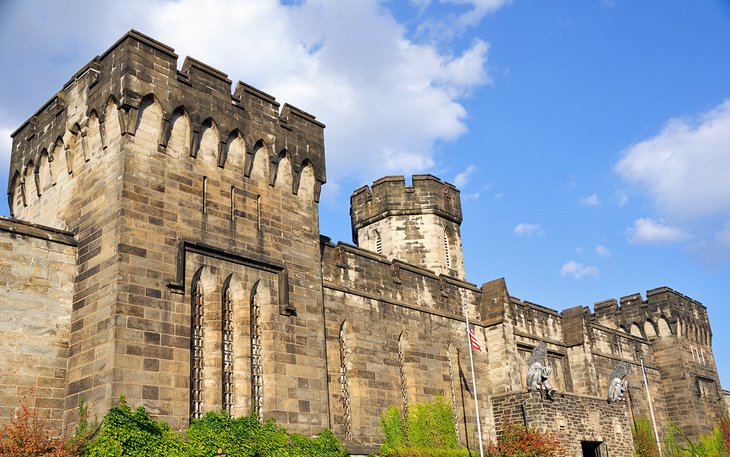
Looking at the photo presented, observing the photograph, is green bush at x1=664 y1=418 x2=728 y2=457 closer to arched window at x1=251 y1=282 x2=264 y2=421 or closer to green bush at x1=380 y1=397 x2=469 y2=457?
green bush at x1=380 y1=397 x2=469 y2=457

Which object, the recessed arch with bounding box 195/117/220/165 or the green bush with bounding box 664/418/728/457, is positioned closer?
the recessed arch with bounding box 195/117/220/165

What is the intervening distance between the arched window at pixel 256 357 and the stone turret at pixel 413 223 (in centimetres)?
1548

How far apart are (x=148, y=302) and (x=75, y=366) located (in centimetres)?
237

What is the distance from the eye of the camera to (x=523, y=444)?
27.2 metres

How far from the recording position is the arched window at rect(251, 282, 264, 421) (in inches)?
795

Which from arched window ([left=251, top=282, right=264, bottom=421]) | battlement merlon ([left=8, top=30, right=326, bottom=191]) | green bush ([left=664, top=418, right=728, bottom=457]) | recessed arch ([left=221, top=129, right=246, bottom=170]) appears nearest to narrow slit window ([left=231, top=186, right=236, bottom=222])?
recessed arch ([left=221, top=129, right=246, bottom=170])

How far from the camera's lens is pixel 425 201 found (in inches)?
1452

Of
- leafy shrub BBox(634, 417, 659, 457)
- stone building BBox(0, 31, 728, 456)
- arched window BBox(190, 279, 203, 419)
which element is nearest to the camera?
stone building BBox(0, 31, 728, 456)

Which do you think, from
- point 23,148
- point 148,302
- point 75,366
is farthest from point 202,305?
point 23,148

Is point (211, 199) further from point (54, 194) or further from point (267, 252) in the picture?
point (54, 194)

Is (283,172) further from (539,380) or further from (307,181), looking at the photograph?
(539,380)

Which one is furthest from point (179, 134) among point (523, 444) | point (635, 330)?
point (635, 330)

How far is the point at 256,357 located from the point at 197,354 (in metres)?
1.94

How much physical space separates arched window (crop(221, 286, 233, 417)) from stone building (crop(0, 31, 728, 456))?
0.18 ft
